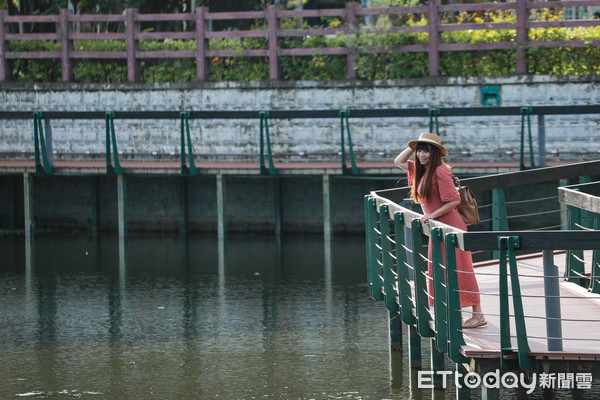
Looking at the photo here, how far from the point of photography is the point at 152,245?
62.0 feet

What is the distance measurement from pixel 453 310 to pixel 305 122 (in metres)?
13.9

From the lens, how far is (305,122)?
808 inches

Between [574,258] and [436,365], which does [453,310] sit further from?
[574,258]

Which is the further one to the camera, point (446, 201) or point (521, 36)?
point (521, 36)

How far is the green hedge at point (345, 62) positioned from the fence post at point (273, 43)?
0.26 metres

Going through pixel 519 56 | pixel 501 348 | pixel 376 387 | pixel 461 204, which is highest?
pixel 519 56

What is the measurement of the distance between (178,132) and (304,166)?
12.0ft

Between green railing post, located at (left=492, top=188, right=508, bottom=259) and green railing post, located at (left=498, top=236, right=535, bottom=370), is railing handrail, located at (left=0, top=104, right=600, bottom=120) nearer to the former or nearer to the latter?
green railing post, located at (left=492, top=188, right=508, bottom=259)

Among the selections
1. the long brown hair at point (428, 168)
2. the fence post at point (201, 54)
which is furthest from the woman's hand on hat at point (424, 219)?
the fence post at point (201, 54)

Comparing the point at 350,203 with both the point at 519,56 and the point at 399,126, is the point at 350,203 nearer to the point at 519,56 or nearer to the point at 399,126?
the point at 399,126

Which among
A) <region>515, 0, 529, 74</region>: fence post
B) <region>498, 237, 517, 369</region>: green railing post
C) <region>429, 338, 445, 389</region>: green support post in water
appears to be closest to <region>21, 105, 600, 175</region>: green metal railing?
<region>515, 0, 529, 74</region>: fence post

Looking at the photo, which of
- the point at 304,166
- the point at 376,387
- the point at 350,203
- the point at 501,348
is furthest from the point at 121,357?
the point at 350,203

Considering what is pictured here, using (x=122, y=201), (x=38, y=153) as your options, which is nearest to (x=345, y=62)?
(x=122, y=201)

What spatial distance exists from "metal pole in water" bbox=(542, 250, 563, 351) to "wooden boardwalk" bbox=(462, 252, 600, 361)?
56 mm
